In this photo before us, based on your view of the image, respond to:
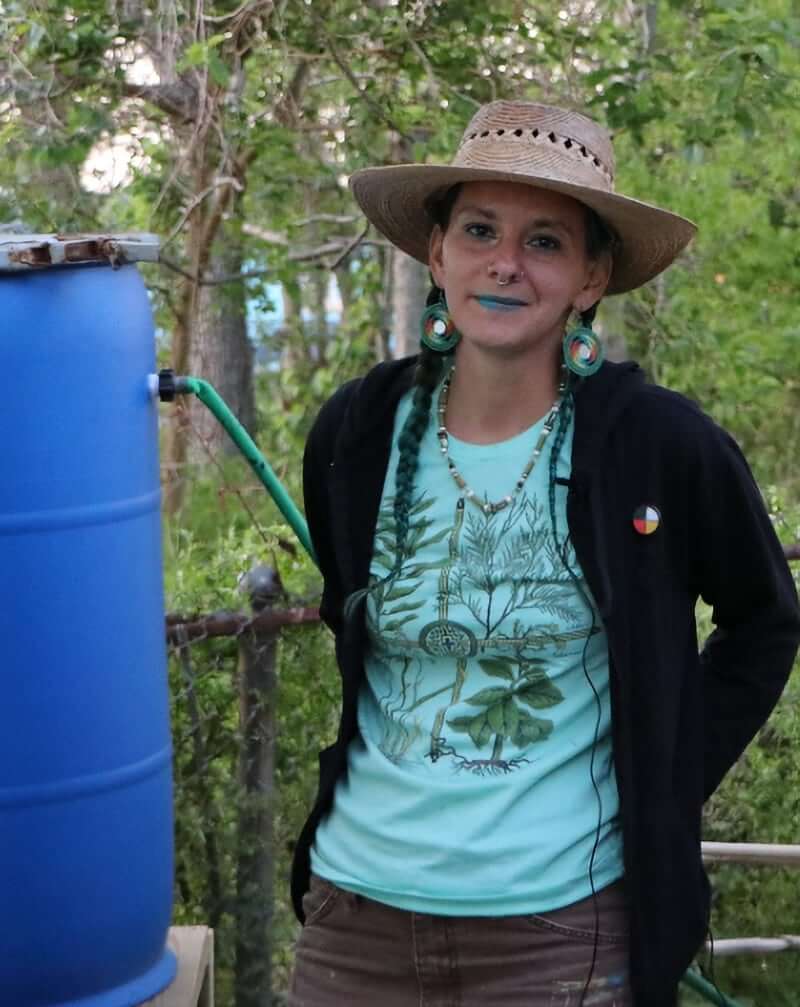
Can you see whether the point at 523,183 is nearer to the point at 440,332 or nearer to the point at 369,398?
the point at 440,332

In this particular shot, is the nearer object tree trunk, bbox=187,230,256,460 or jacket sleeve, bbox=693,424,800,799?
jacket sleeve, bbox=693,424,800,799

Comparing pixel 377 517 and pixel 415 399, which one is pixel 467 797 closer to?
pixel 377 517

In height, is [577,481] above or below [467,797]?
above

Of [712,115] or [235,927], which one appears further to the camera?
[712,115]

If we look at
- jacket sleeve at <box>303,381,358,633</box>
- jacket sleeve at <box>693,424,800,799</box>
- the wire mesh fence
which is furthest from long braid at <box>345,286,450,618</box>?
the wire mesh fence

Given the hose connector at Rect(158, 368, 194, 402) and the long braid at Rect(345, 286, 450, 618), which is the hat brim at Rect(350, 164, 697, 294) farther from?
the hose connector at Rect(158, 368, 194, 402)

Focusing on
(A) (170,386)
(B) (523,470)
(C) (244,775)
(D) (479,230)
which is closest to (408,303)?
(C) (244,775)

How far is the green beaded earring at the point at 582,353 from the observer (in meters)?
2.04

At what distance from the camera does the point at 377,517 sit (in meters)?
2.12

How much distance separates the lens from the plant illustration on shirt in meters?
1.93

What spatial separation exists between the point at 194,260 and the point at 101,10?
2.75 ft

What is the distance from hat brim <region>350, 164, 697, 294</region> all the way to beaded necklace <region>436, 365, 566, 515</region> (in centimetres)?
22

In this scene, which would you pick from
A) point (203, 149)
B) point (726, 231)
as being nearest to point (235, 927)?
point (203, 149)

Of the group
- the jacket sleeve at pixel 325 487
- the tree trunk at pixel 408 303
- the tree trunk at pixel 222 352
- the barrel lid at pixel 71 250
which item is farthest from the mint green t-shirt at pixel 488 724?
the tree trunk at pixel 408 303
